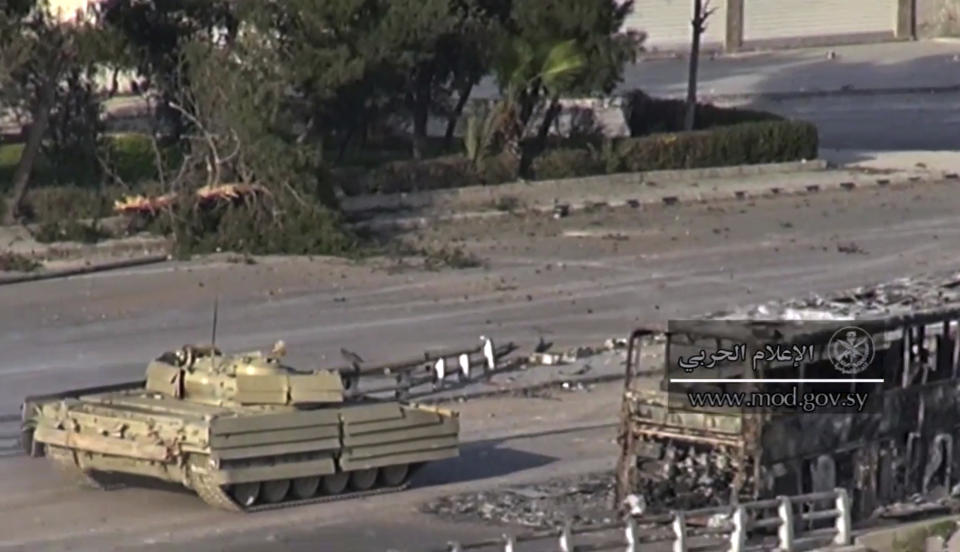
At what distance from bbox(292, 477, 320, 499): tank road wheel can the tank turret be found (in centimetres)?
75

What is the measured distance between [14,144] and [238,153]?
7.48 meters

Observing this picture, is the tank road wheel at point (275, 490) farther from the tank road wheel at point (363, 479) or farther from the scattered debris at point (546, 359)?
the scattered debris at point (546, 359)

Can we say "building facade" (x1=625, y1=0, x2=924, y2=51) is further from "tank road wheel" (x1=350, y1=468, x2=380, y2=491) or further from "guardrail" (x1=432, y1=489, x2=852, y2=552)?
"guardrail" (x1=432, y1=489, x2=852, y2=552)

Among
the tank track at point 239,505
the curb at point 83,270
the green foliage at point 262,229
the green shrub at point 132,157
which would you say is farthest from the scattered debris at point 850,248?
the tank track at point 239,505

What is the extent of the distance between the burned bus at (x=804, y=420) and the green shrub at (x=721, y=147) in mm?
22569

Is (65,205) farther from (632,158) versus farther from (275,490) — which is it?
(275,490)

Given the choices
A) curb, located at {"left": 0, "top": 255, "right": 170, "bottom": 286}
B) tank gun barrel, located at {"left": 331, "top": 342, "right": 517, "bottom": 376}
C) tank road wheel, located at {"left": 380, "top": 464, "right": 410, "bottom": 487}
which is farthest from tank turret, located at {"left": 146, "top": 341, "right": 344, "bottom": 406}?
curb, located at {"left": 0, "top": 255, "right": 170, "bottom": 286}

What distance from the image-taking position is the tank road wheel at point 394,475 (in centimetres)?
2409

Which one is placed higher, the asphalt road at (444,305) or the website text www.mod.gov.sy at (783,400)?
the website text www.mod.gov.sy at (783,400)

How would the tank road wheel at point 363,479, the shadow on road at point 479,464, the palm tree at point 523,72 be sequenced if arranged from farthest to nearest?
the palm tree at point 523,72, the shadow on road at point 479,464, the tank road wheel at point 363,479

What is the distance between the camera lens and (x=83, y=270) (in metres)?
36.7

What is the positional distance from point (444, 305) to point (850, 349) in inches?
571

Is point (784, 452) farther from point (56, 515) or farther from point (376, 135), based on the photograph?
point (376, 135)

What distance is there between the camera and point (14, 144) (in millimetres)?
43906
